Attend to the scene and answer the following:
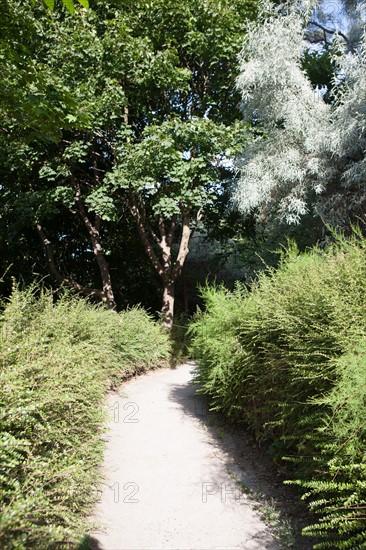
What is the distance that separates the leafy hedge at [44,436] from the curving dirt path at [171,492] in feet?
1.12

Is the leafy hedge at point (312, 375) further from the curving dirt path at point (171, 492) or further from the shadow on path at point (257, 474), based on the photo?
the curving dirt path at point (171, 492)

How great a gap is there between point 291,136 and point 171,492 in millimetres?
8231

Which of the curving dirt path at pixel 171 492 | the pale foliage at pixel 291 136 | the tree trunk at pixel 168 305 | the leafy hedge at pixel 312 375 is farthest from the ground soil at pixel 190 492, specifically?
the tree trunk at pixel 168 305

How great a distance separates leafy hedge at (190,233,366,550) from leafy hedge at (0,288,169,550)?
1.53 metres

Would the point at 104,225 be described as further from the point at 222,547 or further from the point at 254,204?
the point at 222,547

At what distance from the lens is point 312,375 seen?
3223 mm

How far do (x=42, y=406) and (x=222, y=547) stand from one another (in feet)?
5.40

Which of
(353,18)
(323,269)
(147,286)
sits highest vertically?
(353,18)

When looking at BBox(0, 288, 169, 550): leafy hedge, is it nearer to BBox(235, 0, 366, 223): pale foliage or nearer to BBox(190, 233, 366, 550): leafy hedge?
BBox(190, 233, 366, 550): leafy hedge

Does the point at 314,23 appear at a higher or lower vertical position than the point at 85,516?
higher

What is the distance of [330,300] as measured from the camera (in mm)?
3436

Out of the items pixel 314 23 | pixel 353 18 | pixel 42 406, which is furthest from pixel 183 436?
pixel 314 23

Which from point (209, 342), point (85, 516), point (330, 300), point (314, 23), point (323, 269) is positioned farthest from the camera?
point (314, 23)

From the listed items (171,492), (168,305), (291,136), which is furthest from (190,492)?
(168,305)
